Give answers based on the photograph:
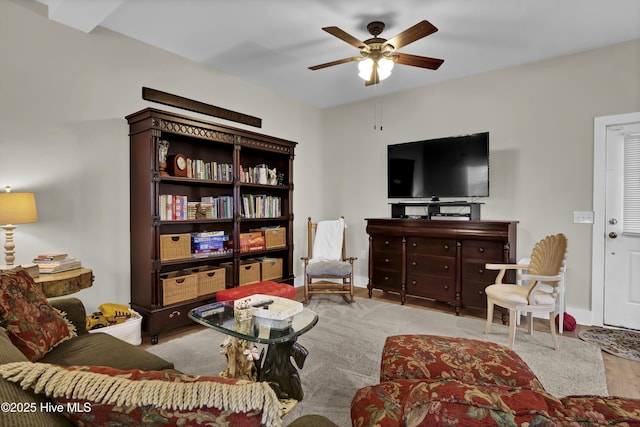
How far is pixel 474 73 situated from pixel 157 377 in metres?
4.45

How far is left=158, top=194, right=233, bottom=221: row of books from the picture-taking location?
3061 mm

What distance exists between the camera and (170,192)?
3.41m

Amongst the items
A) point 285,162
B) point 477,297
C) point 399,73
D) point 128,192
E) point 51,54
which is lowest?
point 477,297

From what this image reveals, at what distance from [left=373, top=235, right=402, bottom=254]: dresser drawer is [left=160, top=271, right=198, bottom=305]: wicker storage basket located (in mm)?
2257

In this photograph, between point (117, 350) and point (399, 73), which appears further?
point (399, 73)

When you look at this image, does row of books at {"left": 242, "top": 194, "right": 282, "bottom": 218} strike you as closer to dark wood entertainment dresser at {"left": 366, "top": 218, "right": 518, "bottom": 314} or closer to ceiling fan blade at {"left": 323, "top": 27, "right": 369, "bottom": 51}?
dark wood entertainment dresser at {"left": 366, "top": 218, "right": 518, "bottom": 314}

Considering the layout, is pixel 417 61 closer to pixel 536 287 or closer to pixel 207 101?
pixel 536 287

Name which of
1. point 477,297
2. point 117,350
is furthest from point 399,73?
point 117,350

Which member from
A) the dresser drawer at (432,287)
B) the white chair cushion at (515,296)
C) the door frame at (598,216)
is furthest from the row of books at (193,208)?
the door frame at (598,216)

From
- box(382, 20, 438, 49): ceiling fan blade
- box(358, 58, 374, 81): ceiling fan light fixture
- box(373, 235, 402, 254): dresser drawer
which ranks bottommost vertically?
box(373, 235, 402, 254): dresser drawer

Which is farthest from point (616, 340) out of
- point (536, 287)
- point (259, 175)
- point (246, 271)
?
point (259, 175)

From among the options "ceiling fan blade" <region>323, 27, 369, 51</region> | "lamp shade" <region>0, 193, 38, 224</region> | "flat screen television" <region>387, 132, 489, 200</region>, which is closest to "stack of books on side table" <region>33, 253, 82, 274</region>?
"lamp shade" <region>0, 193, 38, 224</region>

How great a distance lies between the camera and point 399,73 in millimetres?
3895

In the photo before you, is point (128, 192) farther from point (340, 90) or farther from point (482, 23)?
point (482, 23)
